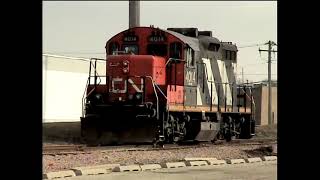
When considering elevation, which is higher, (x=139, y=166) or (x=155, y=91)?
(x=155, y=91)

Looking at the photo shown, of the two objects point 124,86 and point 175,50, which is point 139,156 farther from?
point 175,50

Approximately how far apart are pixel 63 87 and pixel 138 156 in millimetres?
34029

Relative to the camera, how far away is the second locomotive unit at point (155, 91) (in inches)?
667

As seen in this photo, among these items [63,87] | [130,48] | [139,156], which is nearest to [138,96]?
[130,48]

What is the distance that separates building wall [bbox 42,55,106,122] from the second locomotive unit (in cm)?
2477

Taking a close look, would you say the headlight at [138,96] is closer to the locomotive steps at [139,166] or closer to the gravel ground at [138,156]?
the gravel ground at [138,156]

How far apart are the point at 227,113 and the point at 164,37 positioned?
16.4 feet

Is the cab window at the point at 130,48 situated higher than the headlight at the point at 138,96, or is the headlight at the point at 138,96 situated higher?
the cab window at the point at 130,48

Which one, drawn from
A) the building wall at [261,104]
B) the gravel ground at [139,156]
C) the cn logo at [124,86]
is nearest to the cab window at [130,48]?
the cn logo at [124,86]

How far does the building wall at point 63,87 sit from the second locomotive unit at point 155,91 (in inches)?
975

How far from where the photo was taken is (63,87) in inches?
1848
